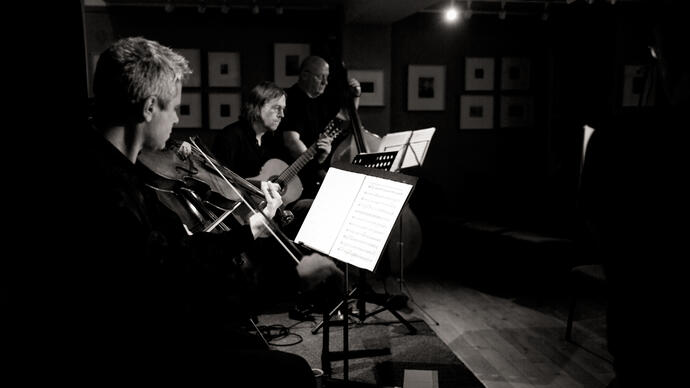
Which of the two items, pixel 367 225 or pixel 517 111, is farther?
pixel 517 111

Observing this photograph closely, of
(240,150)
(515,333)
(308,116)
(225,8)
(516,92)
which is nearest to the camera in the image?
(515,333)

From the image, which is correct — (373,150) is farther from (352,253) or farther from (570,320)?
(352,253)

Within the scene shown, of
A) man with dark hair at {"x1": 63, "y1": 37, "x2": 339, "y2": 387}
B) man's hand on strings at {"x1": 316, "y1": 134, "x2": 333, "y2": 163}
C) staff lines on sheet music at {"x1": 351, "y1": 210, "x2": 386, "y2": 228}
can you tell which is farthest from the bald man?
man with dark hair at {"x1": 63, "y1": 37, "x2": 339, "y2": 387}

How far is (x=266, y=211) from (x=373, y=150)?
1925mm

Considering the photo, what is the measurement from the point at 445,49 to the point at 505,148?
134 cm

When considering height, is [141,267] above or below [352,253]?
above

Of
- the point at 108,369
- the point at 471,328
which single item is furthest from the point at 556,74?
the point at 108,369

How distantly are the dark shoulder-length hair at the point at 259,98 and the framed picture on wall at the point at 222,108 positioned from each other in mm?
2103

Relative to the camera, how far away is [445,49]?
6008mm

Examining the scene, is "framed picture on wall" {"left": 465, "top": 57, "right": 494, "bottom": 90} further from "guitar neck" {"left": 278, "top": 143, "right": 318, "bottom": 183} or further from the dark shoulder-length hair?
the dark shoulder-length hair

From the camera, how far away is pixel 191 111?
18.8ft

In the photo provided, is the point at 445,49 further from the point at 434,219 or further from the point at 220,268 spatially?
the point at 220,268

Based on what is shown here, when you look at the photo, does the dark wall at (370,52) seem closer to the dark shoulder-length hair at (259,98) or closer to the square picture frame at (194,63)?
the square picture frame at (194,63)

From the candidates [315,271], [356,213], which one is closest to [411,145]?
[356,213]
